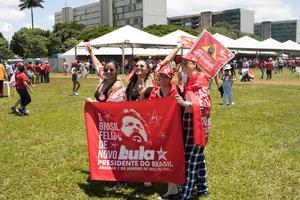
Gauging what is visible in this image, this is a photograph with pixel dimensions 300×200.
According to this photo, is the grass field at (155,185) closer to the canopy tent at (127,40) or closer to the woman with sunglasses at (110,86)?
the woman with sunglasses at (110,86)

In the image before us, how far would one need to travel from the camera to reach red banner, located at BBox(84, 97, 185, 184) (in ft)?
18.6

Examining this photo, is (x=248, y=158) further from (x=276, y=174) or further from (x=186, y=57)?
(x=186, y=57)

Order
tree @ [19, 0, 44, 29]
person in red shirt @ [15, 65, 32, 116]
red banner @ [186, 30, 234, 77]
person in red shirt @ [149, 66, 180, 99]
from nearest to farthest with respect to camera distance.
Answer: person in red shirt @ [149, 66, 180, 99], red banner @ [186, 30, 234, 77], person in red shirt @ [15, 65, 32, 116], tree @ [19, 0, 44, 29]

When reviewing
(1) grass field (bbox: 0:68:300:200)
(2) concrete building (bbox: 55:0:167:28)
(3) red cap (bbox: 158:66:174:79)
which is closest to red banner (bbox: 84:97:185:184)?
(3) red cap (bbox: 158:66:174:79)

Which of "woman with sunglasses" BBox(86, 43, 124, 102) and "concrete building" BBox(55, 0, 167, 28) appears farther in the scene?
"concrete building" BBox(55, 0, 167, 28)

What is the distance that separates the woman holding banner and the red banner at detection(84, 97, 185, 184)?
111 mm

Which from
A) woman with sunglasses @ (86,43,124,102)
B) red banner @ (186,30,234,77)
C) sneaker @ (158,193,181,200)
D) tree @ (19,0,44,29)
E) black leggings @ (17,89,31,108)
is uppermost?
tree @ (19,0,44,29)

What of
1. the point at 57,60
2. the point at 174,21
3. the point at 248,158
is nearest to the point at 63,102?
the point at 248,158

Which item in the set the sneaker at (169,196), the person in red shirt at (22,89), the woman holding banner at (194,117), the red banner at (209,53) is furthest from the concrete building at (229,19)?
the woman holding banner at (194,117)

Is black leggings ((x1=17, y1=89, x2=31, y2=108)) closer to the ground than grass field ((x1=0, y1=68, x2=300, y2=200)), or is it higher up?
higher up

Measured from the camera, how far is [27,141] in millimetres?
10227

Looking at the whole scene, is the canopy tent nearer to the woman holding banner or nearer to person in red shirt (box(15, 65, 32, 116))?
person in red shirt (box(15, 65, 32, 116))

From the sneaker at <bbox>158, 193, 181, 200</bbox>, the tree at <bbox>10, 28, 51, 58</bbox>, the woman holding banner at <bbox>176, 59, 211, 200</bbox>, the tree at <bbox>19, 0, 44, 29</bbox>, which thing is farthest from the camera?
the tree at <bbox>19, 0, 44, 29</bbox>

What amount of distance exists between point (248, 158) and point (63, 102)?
39.5ft
